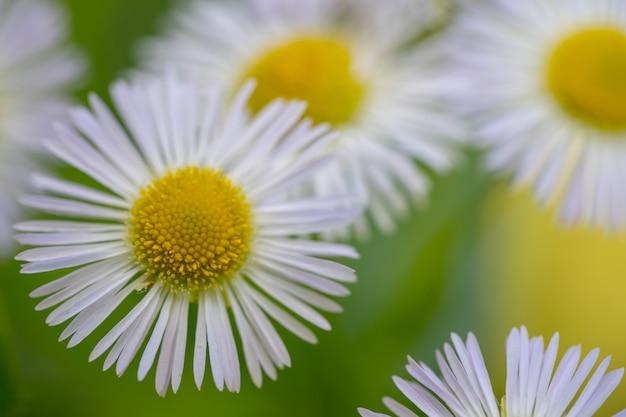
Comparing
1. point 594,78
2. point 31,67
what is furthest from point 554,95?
point 31,67

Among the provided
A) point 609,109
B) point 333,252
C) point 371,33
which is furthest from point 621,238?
point 333,252

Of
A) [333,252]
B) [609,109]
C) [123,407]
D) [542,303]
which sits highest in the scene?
[609,109]

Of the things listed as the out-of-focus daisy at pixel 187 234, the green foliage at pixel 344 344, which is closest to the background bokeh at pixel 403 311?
the green foliage at pixel 344 344

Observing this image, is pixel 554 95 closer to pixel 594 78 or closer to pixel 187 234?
pixel 594 78

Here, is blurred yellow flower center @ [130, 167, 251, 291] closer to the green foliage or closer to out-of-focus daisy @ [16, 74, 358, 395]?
out-of-focus daisy @ [16, 74, 358, 395]

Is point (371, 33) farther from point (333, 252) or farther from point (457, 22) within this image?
point (333, 252)

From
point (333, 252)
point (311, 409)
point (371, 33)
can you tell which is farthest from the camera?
point (371, 33)
